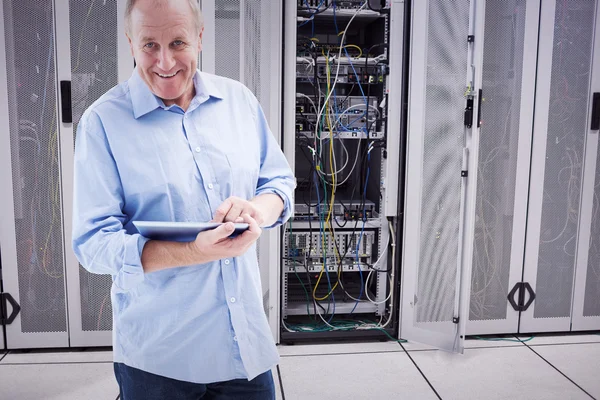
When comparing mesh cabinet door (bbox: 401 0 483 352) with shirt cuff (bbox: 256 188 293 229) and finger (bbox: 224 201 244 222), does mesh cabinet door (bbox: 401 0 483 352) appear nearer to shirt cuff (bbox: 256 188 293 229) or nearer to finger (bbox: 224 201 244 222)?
shirt cuff (bbox: 256 188 293 229)

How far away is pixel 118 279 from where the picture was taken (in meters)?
1.00

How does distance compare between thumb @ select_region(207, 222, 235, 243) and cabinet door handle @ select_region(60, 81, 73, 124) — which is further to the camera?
cabinet door handle @ select_region(60, 81, 73, 124)

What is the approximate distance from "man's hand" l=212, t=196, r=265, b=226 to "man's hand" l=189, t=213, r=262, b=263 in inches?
0.5

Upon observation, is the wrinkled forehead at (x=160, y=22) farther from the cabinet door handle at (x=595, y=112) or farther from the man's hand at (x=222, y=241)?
the cabinet door handle at (x=595, y=112)

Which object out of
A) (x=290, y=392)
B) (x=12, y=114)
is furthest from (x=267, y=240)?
(x=12, y=114)

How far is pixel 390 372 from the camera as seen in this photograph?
2488 millimetres

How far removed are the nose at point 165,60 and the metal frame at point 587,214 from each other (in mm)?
2712

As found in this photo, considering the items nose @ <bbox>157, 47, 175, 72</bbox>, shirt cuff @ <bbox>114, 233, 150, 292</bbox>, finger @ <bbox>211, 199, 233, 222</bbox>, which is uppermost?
nose @ <bbox>157, 47, 175, 72</bbox>

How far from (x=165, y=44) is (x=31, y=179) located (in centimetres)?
201

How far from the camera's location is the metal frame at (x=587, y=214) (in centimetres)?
280

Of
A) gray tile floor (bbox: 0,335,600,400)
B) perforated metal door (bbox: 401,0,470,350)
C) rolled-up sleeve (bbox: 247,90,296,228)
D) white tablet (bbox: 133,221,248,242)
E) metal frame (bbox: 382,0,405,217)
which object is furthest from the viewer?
metal frame (bbox: 382,0,405,217)

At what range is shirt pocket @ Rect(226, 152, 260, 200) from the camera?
1.09 metres

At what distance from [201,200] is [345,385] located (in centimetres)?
167

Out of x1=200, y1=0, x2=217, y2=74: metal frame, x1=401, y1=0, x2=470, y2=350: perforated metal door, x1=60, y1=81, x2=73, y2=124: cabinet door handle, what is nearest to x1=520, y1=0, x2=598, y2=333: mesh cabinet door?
x1=401, y1=0, x2=470, y2=350: perforated metal door
